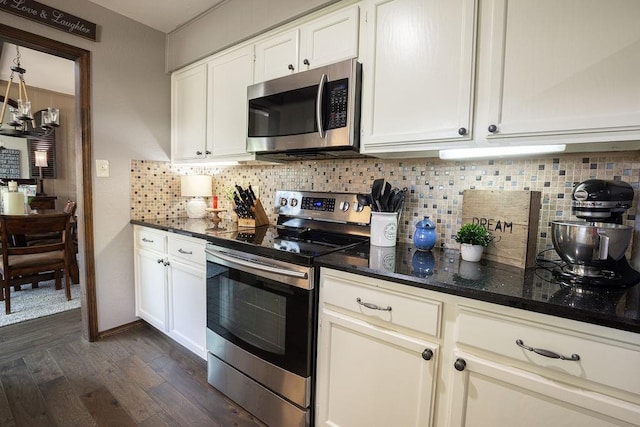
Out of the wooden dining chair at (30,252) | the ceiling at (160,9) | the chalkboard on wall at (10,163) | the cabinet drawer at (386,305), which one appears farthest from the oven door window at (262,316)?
the chalkboard on wall at (10,163)

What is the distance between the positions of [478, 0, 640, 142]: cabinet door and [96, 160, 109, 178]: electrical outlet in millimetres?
2483

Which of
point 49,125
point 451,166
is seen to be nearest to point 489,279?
point 451,166

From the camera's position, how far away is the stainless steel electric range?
1.36 meters

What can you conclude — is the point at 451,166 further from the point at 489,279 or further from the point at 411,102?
the point at 489,279

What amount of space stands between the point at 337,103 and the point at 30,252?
3.32m

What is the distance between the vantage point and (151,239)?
2279 millimetres

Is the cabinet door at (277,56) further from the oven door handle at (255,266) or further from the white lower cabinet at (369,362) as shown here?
the white lower cabinet at (369,362)

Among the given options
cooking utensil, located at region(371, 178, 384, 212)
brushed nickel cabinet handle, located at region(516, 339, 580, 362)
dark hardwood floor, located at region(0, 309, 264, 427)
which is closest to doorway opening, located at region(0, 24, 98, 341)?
dark hardwood floor, located at region(0, 309, 264, 427)

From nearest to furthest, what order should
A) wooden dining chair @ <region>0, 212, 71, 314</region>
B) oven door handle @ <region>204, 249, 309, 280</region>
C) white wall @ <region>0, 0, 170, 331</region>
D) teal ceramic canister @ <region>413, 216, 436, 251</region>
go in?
oven door handle @ <region>204, 249, 309, 280</region> → teal ceramic canister @ <region>413, 216, 436, 251</region> → white wall @ <region>0, 0, 170, 331</region> → wooden dining chair @ <region>0, 212, 71, 314</region>

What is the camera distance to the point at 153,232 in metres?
2.25

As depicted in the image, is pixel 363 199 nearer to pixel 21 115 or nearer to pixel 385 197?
pixel 385 197

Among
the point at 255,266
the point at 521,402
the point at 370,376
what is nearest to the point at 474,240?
the point at 521,402

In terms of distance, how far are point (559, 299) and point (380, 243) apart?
79cm

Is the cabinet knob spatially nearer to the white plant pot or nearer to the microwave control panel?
the white plant pot
